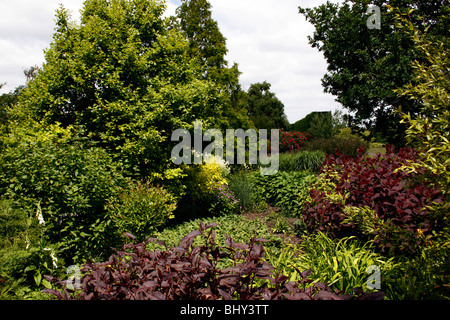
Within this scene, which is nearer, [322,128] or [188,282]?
[188,282]

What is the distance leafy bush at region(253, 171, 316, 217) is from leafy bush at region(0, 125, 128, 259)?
12.8 feet

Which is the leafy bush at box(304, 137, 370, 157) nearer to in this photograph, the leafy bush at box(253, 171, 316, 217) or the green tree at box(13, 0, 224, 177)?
the leafy bush at box(253, 171, 316, 217)

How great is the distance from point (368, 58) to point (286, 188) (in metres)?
8.04

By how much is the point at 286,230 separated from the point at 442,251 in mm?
3186

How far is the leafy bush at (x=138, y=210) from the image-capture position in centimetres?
472

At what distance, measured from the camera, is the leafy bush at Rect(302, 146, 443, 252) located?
10.4ft

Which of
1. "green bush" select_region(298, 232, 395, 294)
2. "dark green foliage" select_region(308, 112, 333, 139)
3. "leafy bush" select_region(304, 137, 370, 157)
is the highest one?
"dark green foliage" select_region(308, 112, 333, 139)

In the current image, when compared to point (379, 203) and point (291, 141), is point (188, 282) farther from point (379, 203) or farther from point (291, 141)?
point (291, 141)

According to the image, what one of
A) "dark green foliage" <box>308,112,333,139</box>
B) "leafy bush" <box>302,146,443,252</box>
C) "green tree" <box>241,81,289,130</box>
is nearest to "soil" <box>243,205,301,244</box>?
"leafy bush" <box>302,146,443,252</box>

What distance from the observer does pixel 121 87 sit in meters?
6.46

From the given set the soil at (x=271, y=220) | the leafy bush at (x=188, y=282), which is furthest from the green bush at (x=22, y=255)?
the soil at (x=271, y=220)

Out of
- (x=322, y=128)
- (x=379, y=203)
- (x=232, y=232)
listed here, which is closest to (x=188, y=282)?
(x=379, y=203)

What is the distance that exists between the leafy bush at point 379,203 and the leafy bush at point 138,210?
2.66m

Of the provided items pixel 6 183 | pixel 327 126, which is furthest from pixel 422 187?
pixel 327 126
